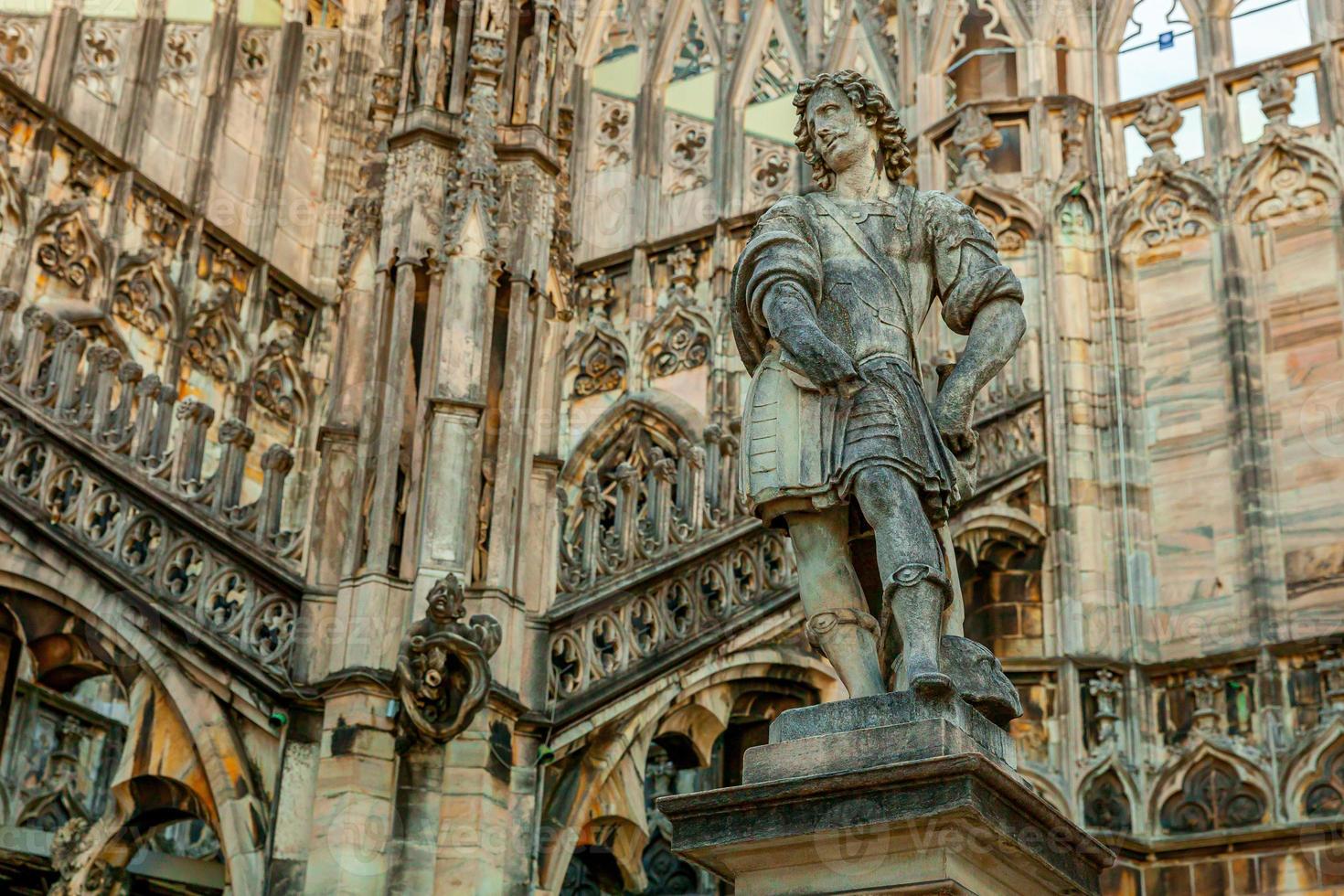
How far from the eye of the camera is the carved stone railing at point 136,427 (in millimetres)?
9711

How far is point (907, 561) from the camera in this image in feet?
15.9

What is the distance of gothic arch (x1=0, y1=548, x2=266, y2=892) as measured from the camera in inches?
367

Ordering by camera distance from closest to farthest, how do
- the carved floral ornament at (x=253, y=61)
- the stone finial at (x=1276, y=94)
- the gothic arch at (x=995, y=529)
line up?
the gothic arch at (x=995, y=529) → the stone finial at (x=1276, y=94) → the carved floral ornament at (x=253, y=61)

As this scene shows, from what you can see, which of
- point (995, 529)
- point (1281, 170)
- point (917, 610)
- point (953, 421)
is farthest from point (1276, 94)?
point (917, 610)

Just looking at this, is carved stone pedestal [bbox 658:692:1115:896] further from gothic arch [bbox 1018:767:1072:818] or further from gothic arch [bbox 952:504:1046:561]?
gothic arch [bbox 952:504:1046:561]

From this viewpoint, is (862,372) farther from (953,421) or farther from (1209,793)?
(1209,793)

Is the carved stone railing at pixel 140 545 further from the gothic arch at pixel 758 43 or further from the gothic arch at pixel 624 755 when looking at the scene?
the gothic arch at pixel 758 43

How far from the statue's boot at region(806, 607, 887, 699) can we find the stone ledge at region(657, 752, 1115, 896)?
40 cm

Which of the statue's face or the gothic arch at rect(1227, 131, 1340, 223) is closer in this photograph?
the statue's face

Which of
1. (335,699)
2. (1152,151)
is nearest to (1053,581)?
(1152,151)

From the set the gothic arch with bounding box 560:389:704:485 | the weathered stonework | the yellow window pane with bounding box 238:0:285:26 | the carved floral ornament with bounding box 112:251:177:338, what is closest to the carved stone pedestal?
the weathered stonework

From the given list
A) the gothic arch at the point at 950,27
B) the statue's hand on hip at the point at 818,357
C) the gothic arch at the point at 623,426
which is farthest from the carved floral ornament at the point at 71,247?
the statue's hand on hip at the point at 818,357

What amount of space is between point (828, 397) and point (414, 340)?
5.51 m

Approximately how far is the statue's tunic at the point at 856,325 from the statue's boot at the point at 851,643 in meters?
0.29
